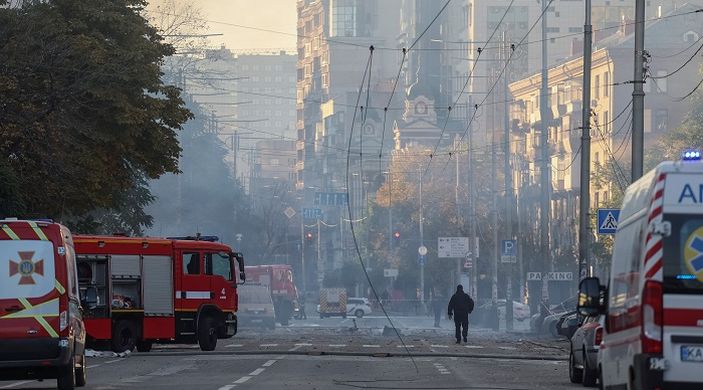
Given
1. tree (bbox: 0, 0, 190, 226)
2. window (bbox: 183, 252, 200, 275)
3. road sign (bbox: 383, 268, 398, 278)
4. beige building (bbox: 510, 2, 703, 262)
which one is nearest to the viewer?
tree (bbox: 0, 0, 190, 226)

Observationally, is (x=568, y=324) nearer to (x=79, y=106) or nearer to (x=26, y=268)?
(x=79, y=106)

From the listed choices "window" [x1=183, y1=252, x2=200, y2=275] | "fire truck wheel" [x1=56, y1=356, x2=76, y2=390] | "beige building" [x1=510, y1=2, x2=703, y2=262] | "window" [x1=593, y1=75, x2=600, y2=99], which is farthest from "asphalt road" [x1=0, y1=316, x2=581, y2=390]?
"window" [x1=593, y1=75, x2=600, y2=99]

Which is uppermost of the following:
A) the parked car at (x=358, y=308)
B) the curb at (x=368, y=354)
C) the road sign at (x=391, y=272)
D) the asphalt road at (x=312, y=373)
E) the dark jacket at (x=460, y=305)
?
the asphalt road at (x=312, y=373)

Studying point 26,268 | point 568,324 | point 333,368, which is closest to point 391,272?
point 568,324

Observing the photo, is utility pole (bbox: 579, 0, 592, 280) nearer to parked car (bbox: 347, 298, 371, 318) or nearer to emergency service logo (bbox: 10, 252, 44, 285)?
emergency service logo (bbox: 10, 252, 44, 285)

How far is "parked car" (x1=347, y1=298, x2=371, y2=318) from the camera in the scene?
110 m

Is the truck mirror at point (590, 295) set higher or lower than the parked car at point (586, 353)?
higher

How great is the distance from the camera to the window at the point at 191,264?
41.1 m

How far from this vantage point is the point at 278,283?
93312 millimetres

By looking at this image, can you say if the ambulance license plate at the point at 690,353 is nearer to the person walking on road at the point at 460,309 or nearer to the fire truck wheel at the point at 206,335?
the fire truck wheel at the point at 206,335

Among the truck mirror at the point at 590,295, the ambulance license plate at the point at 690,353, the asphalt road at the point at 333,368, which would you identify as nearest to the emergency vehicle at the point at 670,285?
the ambulance license plate at the point at 690,353

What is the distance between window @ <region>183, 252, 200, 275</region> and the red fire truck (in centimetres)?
4698

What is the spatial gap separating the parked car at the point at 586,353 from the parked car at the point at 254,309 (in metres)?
48.2

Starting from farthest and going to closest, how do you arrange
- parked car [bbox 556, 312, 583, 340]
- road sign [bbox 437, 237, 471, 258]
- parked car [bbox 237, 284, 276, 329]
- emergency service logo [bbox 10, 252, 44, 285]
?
1. road sign [bbox 437, 237, 471, 258]
2. parked car [bbox 237, 284, 276, 329]
3. parked car [bbox 556, 312, 583, 340]
4. emergency service logo [bbox 10, 252, 44, 285]
